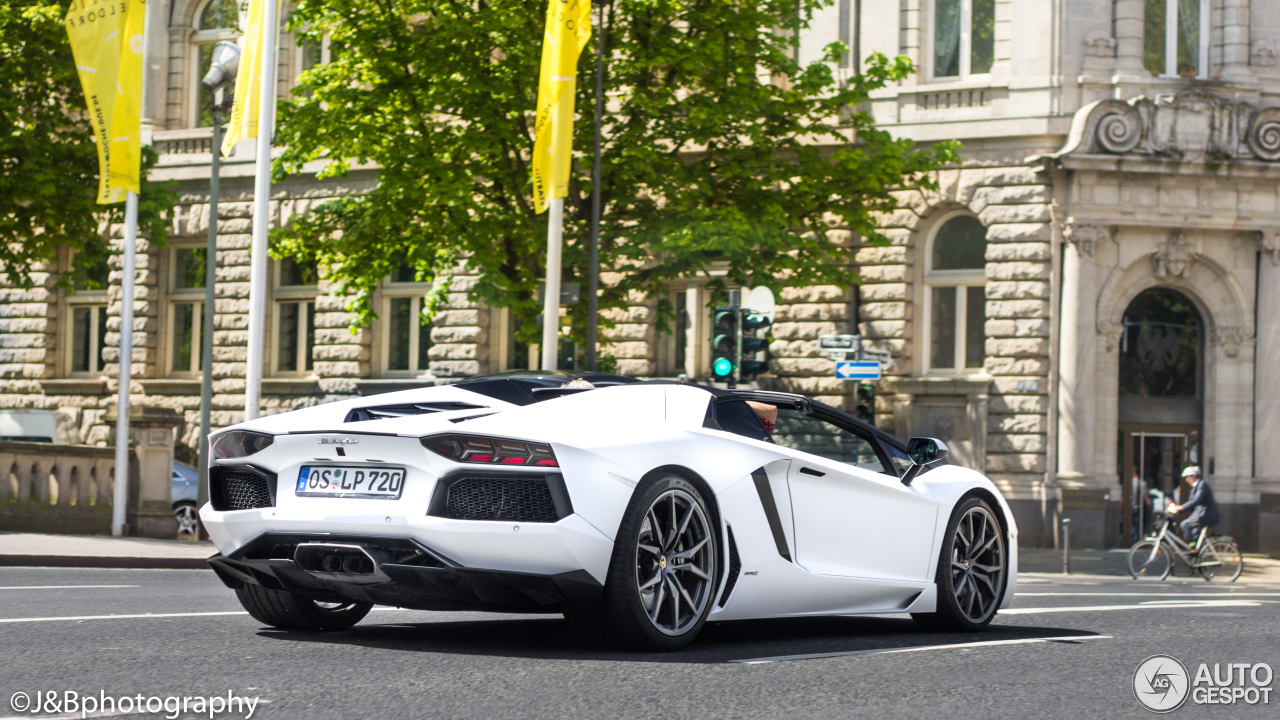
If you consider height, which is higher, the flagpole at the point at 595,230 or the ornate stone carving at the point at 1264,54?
the ornate stone carving at the point at 1264,54

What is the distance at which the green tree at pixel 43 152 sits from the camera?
944 inches

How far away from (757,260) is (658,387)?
1483 cm

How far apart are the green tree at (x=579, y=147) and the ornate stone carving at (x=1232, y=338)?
7.62m

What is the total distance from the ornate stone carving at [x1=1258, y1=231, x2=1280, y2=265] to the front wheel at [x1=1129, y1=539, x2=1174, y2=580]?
7.55m

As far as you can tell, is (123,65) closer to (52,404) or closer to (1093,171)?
(1093,171)

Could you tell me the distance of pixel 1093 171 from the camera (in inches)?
1030

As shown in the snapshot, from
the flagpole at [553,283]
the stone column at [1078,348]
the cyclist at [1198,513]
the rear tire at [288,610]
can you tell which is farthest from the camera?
the stone column at [1078,348]

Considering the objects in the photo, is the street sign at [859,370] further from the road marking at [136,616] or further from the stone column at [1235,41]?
the road marking at [136,616]

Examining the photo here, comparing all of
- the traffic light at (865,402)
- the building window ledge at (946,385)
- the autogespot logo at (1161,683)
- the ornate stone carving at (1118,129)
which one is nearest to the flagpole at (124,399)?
the traffic light at (865,402)

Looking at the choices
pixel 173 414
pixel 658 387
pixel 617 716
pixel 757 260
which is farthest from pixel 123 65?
pixel 617 716

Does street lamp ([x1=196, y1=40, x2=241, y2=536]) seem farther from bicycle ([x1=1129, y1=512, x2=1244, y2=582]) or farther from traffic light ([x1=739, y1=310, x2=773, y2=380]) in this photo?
bicycle ([x1=1129, y1=512, x2=1244, y2=582])

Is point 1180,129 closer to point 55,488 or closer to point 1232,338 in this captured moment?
point 1232,338

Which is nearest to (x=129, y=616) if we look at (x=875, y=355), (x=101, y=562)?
(x=101, y=562)

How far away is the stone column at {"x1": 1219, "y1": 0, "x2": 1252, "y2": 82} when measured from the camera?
26.7 metres
